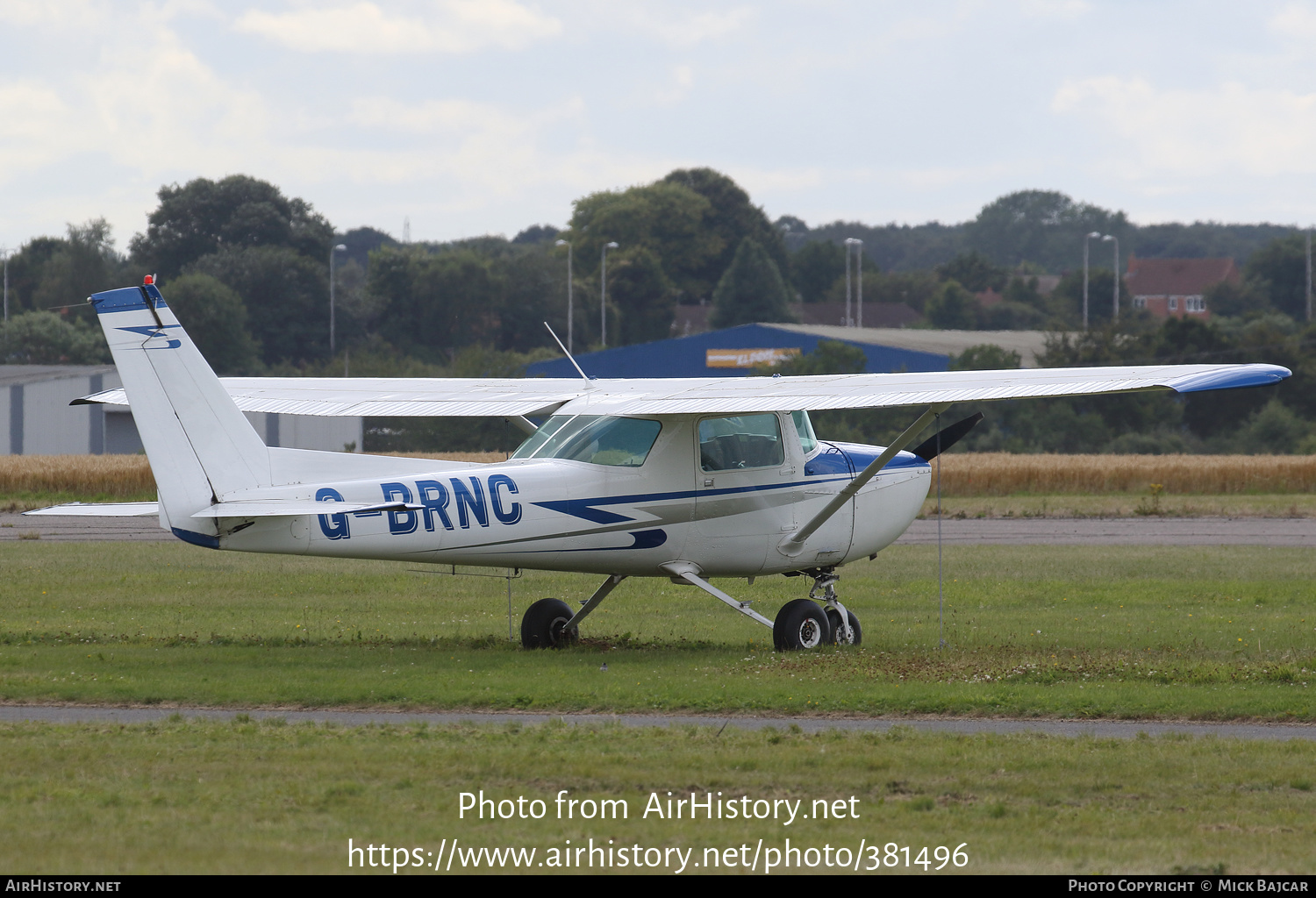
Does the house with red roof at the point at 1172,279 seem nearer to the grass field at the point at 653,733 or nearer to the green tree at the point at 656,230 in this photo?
the green tree at the point at 656,230

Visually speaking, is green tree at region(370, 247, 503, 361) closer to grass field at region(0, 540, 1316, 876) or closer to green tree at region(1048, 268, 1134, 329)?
green tree at region(1048, 268, 1134, 329)

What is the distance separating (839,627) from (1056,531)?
17.1 metres

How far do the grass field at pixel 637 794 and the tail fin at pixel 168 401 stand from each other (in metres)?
2.04

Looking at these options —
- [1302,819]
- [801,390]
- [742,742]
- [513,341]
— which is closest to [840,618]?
[801,390]

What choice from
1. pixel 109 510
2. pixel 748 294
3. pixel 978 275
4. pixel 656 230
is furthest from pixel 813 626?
pixel 978 275

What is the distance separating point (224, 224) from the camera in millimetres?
91625

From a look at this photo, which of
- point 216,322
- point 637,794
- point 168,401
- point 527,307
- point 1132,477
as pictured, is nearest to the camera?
point 637,794

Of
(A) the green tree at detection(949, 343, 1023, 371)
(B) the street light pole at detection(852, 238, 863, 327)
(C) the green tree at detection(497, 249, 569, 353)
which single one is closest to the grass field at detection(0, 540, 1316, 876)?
(A) the green tree at detection(949, 343, 1023, 371)

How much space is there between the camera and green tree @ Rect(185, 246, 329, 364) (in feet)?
273

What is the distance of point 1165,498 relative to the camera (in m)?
39.6

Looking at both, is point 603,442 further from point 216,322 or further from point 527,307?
point 527,307

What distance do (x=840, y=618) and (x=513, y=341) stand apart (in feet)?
273

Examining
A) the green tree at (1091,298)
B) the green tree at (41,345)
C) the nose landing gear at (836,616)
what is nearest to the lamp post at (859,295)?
the green tree at (1091,298)

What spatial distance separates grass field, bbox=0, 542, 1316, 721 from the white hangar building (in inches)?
1234
